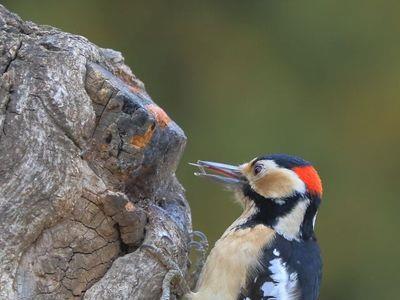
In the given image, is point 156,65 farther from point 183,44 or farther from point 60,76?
point 60,76

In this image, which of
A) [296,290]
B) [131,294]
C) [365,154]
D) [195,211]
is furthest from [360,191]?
[131,294]

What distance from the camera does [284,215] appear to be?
4.46 meters

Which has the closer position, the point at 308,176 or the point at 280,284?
the point at 280,284

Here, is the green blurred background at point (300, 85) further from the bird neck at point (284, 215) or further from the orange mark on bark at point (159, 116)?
the orange mark on bark at point (159, 116)

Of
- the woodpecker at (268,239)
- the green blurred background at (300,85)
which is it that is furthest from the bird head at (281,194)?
the green blurred background at (300,85)

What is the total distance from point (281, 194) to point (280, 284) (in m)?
0.40

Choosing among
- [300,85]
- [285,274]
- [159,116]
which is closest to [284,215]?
[285,274]

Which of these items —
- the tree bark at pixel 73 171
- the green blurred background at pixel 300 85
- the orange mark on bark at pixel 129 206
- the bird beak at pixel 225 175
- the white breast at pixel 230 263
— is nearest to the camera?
the tree bark at pixel 73 171

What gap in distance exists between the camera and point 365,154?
7.98m

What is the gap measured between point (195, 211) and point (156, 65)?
1.10 m

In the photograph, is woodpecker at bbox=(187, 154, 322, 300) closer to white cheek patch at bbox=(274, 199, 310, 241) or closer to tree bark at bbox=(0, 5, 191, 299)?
white cheek patch at bbox=(274, 199, 310, 241)

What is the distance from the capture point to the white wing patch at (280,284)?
4.22 meters

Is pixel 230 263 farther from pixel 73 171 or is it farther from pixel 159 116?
pixel 73 171

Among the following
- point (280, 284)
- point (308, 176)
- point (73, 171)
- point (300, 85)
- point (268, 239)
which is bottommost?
point (280, 284)
